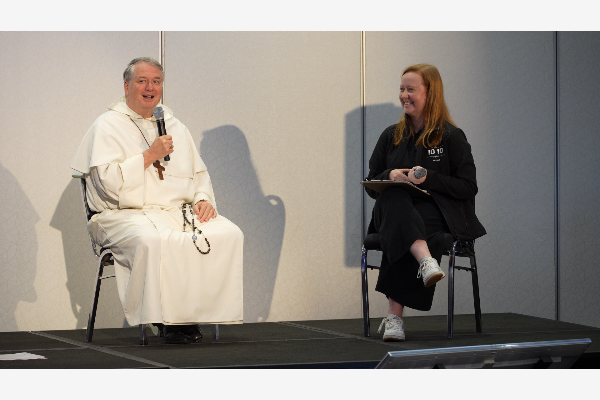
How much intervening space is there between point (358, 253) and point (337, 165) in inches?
22.7

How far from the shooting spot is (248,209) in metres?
4.78

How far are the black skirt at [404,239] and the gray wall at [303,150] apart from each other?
3.82 ft

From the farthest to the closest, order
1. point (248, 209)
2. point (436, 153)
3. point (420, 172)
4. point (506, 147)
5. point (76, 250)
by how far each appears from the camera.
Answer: point (506, 147) < point (248, 209) < point (76, 250) < point (436, 153) < point (420, 172)

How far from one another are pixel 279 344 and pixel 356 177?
1654mm

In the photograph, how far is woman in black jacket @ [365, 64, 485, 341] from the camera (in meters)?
3.63

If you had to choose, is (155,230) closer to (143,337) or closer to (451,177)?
(143,337)

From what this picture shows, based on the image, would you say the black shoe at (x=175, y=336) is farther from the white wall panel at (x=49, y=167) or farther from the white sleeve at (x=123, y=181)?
the white wall panel at (x=49, y=167)

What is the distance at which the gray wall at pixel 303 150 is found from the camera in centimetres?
438

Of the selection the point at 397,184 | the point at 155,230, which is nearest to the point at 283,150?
the point at 397,184

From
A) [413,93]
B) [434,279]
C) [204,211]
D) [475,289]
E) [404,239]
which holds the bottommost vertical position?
[475,289]

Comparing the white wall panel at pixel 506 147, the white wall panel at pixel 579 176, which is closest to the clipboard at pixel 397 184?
the white wall panel at pixel 506 147

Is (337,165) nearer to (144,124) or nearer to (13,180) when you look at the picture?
(144,124)

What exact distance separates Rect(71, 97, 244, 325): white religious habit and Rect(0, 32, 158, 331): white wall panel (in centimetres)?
55

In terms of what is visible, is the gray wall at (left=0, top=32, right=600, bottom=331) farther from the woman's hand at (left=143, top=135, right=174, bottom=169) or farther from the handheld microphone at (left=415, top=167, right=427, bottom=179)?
the handheld microphone at (left=415, top=167, right=427, bottom=179)
